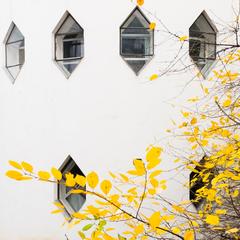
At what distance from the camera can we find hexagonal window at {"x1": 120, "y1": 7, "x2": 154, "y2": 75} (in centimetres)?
299

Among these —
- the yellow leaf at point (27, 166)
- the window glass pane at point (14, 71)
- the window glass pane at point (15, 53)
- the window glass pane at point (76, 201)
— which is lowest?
the window glass pane at point (76, 201)

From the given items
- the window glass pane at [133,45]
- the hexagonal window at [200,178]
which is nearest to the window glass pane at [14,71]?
the window glass pane at [133,45]

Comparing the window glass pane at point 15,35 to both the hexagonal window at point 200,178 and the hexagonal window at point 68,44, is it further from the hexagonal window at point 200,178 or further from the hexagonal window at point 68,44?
the hexagonal window at point 200,178

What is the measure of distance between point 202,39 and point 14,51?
156 cm

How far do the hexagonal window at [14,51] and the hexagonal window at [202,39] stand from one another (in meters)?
1.38

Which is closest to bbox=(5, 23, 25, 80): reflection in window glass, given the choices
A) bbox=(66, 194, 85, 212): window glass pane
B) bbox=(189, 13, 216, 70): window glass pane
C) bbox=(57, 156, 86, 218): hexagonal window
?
bbox=(57, 156, 86, 218): hexagonal window

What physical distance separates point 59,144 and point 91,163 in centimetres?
30

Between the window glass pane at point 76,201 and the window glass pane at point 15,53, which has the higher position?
the window glass pane at point 15,53

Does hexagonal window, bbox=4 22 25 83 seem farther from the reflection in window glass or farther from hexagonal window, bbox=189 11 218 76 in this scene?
hexagonal window, bbox=189 11 218 76

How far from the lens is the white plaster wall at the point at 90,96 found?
3002 mm

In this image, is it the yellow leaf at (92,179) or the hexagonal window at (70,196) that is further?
the hexagonal window at (70,196)

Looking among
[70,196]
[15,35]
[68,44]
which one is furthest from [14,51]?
[70,196]

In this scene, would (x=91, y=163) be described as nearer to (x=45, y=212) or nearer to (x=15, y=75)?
(x=45, y=212)

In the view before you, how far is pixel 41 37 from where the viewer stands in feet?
10.5
